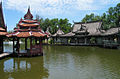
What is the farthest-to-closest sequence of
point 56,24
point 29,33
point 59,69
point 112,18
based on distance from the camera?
point 56,24 → point 112,18 → point 29,33 → point 59,69

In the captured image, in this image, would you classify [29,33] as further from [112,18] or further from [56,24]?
[56,24]

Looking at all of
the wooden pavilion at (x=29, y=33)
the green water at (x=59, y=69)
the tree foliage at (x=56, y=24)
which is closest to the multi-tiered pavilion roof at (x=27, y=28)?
the wooden pavilion at (x=29, y=33)

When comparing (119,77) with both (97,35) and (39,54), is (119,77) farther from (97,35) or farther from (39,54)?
(97,35)

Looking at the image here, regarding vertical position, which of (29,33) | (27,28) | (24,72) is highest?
(27,28)

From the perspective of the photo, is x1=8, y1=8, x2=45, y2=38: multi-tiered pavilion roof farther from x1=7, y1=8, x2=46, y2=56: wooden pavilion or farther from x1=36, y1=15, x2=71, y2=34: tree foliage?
x1=36, y1=15, x2=71, y2=34: tree foliage

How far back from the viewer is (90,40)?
40.9 meters

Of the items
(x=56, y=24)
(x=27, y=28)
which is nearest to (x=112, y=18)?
(x=56, y=24)

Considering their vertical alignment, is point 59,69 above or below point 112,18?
below

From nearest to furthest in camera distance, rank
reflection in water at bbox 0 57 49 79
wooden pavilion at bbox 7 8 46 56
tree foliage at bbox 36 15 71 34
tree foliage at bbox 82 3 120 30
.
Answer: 1. reflection in water at bbox 0 57 49 79
2. wooden pavilion at bbox 7 8 46 56
3. tree foliage at bbox 82 3 120 30
4. tree foliage at bbox 36 15 71 34

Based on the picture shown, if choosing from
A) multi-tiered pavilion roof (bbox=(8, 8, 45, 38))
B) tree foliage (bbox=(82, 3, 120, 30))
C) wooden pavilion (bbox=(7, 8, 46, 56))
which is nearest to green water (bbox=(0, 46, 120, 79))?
wooden pavilion (bbox=(7, 8, 46, 56))

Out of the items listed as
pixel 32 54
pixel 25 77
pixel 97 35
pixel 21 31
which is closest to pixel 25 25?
pixel 21 31

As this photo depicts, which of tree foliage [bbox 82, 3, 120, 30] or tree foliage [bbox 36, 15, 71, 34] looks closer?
tree foliage [bbox 82, 3, 120, 30]

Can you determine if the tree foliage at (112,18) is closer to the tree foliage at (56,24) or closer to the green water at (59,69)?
the tree foliage at (56,24)

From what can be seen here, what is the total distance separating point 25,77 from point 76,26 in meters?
38.7
